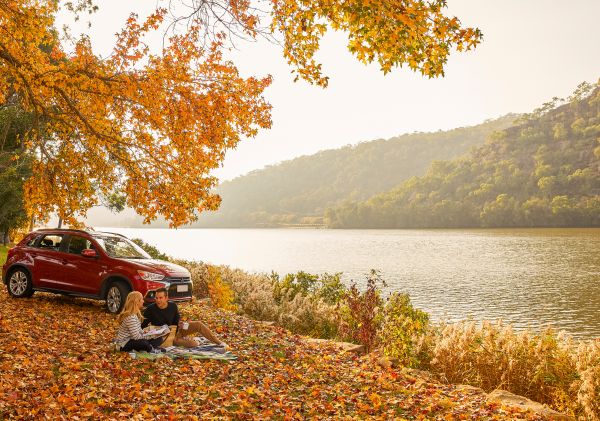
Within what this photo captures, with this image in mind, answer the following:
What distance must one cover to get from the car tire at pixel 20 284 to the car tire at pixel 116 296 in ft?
8.12

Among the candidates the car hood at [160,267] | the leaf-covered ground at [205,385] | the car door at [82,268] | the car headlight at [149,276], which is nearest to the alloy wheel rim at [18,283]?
the car door at [82,268]

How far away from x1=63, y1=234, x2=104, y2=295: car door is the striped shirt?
3616 millimetres

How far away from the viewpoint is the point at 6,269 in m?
12.9

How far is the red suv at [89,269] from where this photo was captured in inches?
458

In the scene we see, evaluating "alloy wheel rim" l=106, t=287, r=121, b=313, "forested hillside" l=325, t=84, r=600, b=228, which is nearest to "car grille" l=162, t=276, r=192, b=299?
"alloy wheel rim" l=106, t=287, r=121, b=313

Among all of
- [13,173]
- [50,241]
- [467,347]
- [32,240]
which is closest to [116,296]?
[50,241]

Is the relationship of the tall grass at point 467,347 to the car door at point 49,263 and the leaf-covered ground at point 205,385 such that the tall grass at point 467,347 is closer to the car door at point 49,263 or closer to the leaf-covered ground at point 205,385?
the leaf-covered ground at point 205,385

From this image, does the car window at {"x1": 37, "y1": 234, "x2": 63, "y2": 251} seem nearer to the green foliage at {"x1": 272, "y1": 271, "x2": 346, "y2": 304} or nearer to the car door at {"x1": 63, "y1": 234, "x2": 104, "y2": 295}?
the car door at {"x1": 63, "y1": 234, "x2": 104, "y2": 295}

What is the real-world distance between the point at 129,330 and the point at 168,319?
2.59 feet

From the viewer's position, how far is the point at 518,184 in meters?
122

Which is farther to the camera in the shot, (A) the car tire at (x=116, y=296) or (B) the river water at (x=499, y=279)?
(B) the river water at (x=499, y=279)

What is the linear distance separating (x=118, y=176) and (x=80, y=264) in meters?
2.29

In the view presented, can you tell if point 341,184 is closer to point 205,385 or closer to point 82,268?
point 82,268

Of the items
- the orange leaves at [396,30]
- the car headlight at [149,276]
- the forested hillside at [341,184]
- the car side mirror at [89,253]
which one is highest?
the forested hillside at [341,184]
